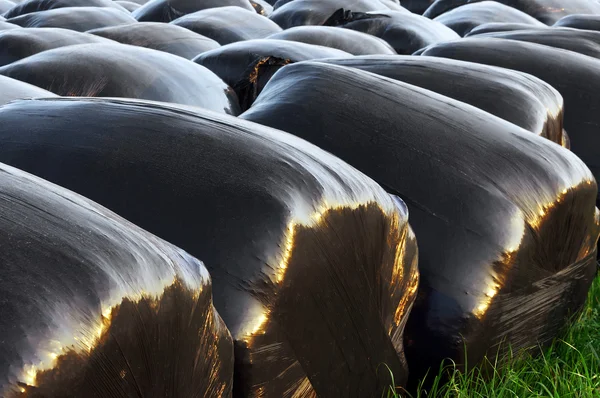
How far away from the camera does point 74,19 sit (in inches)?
226

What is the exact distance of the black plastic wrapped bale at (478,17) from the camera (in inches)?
272

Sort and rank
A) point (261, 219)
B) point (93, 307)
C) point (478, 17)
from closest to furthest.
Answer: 1. point (93, 307)
2. point (261, 219)
3. point (478, 17)

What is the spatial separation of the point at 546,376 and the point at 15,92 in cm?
144

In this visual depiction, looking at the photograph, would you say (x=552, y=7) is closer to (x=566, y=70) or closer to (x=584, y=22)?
(x=584, y=22)

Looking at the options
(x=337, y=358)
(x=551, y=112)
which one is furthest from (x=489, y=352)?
(x=551, y=112)

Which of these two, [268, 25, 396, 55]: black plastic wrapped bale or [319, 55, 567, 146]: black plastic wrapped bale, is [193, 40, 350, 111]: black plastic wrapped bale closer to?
[319, 55, 567, 146]: black plastic wrapped bale

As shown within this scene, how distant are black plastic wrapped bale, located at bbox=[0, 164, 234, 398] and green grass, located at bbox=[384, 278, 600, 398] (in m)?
0.66

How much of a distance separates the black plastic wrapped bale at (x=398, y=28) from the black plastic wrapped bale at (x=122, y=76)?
275 cm

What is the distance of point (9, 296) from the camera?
1042 millimetres

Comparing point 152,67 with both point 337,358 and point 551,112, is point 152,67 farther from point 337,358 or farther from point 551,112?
point 337,358

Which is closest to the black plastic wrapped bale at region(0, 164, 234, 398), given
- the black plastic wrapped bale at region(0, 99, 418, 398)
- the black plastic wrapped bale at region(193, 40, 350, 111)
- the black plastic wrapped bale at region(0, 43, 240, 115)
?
the black plastic wrapped bale at region(0, 99, 418, 398)

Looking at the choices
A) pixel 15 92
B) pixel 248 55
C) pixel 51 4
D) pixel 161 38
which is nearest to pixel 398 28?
pixel 161 38

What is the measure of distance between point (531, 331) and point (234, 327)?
97 cm

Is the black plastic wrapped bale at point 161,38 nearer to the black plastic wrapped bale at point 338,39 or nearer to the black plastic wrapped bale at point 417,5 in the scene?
the black plastic wrapped bale at point 338,39
